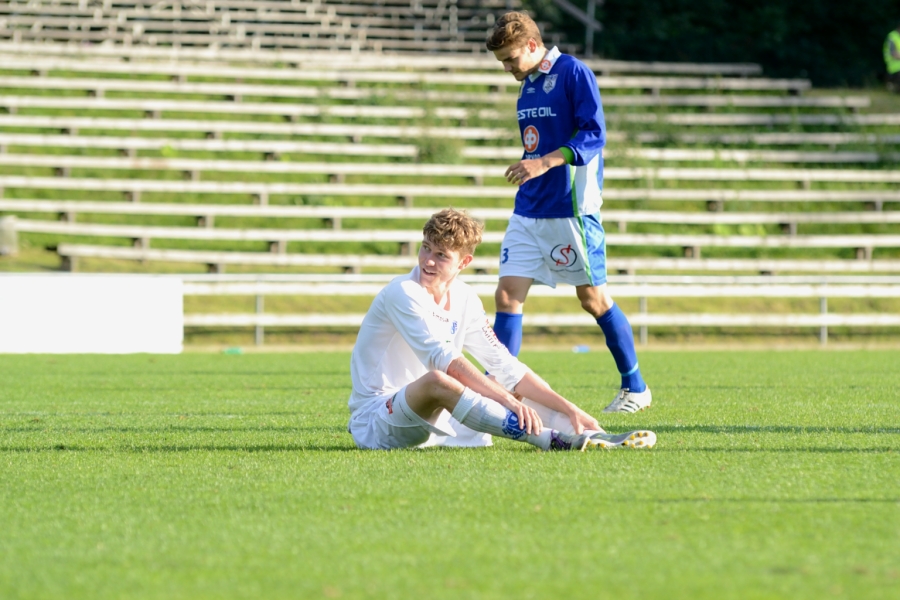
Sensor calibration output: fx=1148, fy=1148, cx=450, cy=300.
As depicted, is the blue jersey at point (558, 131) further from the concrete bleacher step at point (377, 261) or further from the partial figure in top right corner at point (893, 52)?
the partial figure in top right corner at point (893, 52)

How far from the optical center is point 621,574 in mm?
2748

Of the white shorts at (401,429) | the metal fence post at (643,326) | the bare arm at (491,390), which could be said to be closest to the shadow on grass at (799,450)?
the bare arm at (491,390)

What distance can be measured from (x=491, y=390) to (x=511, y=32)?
2492mm

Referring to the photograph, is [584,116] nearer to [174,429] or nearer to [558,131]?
[558,131]

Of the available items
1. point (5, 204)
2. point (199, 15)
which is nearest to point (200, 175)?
point (5, 204)

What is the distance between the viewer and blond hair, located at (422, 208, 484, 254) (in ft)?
15.0

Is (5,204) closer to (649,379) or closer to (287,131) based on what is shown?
(287,131)

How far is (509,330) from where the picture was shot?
6.50 metres

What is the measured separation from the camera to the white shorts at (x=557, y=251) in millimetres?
6625

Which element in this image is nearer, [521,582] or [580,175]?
[521,582]

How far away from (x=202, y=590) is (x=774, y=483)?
215 cm

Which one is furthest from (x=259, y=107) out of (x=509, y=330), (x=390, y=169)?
(x=509, y=330)

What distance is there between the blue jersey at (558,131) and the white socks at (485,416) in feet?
7.40

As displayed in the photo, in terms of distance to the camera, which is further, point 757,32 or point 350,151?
point 757,32
